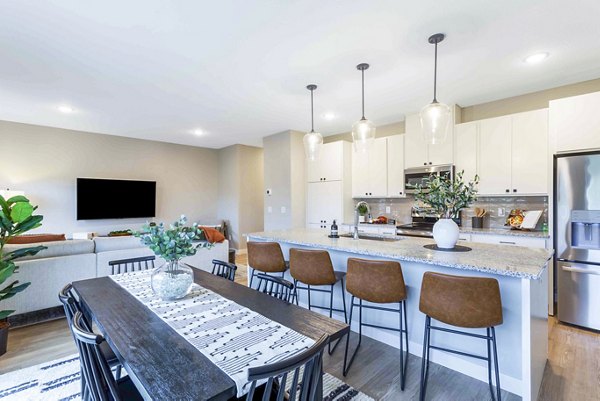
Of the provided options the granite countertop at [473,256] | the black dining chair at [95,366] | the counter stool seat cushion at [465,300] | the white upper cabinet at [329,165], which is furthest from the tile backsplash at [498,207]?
the black dining chair at [95,366]

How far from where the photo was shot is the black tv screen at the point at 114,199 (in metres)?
5.53

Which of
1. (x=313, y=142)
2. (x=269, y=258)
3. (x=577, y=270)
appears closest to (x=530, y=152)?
(x=577, y=270)

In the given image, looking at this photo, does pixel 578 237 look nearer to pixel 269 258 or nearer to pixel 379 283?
pixel 379 283

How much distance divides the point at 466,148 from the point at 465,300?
2883 mm

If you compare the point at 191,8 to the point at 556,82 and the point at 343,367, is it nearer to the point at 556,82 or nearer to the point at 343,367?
the point at 343,367

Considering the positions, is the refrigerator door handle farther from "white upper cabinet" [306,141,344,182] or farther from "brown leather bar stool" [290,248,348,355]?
"white upper cabinet" [306,141,344,182]

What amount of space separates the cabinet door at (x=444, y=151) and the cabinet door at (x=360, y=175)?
1.07m

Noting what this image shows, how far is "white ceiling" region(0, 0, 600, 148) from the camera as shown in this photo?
2.07 meters

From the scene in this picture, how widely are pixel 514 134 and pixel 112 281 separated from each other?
449 centimetres

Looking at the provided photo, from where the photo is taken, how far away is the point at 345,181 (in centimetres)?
506

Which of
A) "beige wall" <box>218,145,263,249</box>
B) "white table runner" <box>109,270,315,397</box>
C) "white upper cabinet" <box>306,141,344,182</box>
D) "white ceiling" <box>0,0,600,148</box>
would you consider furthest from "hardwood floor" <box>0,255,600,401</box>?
"beige wall" <box>218,145,263,249</box>

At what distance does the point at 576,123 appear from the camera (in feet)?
9.96

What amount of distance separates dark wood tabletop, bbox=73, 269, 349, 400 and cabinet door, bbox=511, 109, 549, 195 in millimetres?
3392

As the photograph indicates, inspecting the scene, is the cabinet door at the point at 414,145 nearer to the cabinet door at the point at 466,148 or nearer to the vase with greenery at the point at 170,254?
the cabinet door at the point at 466,148
